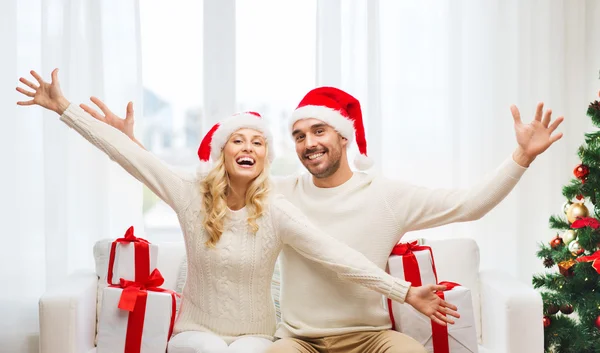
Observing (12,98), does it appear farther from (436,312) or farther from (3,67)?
(436,312)

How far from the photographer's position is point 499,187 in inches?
97.7

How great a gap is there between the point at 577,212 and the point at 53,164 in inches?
97.1

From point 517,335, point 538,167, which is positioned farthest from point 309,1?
point 517,335

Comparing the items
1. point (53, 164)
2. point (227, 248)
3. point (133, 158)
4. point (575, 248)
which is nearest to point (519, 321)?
point (575, 248)

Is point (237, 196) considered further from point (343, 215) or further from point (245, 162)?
point (343, 215)

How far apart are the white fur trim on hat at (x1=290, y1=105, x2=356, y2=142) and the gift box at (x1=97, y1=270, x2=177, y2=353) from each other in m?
0.81

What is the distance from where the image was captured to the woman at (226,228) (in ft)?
8.27

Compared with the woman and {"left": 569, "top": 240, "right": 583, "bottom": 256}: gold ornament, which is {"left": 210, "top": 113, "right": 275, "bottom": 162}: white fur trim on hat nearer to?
the woman

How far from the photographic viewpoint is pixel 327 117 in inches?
106

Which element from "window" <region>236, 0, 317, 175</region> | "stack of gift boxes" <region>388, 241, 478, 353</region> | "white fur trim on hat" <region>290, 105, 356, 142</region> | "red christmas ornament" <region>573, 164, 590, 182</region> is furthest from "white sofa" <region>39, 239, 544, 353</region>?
"window" <region>236, 0, 317, 175</region>

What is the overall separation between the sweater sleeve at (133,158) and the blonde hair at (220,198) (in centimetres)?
8

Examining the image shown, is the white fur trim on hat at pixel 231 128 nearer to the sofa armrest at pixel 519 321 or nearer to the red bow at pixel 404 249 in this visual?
the red bow at pixel 404 249

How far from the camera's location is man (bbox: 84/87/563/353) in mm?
2529

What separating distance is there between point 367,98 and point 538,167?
1007 mm
